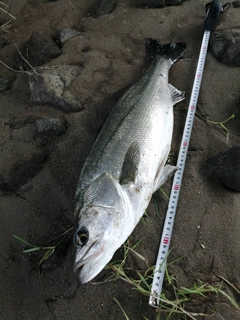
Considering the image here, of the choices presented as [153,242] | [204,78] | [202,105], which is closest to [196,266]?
[153,242]

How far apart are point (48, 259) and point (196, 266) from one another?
146 centimetres

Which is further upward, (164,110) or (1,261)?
(164,110)

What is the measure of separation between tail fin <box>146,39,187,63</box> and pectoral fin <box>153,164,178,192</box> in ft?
5.33

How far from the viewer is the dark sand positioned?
323cm

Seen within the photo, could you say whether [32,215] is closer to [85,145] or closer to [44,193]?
[44,193]

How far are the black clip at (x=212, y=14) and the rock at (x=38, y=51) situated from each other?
214 centimetres

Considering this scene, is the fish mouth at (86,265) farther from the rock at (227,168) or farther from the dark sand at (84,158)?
the rock at (227,168)

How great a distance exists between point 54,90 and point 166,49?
1.57 metres

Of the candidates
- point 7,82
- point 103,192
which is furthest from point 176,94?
point 7,82

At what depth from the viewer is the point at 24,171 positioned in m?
3.83

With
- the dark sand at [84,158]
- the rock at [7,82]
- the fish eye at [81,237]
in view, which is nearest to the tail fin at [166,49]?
the dark sand at [84,158]

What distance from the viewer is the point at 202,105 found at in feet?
14.0

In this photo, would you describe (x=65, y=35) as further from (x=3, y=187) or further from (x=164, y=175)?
(x=164, y=175)

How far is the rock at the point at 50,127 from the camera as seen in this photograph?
13.4 feet
